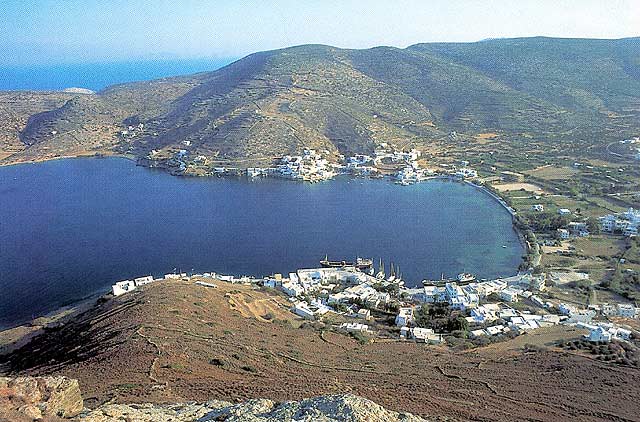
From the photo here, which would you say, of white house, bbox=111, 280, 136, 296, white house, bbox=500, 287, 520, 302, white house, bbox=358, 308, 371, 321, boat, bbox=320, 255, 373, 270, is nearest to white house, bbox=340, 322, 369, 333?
white house, bbox=358, 308, 371, 321

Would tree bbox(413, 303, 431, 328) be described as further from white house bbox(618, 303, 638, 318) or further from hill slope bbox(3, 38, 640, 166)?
hill slope bbox(3, 38, 640, 166)

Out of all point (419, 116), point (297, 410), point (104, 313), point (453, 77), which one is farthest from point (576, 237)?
point (453, 77)

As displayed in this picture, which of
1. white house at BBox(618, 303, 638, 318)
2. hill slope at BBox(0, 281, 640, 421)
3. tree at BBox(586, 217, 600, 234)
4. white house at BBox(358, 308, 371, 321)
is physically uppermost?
hill slope at BBox(0, 281, 640, 421)

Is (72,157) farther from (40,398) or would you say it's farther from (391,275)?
(40,398)

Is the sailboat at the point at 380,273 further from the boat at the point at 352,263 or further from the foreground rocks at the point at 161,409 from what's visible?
the foreground rocks at the point at 161,409

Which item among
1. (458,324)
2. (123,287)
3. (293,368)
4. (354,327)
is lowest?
(123,287)

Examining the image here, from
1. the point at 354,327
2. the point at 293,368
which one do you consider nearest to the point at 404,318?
the point at 354,327
